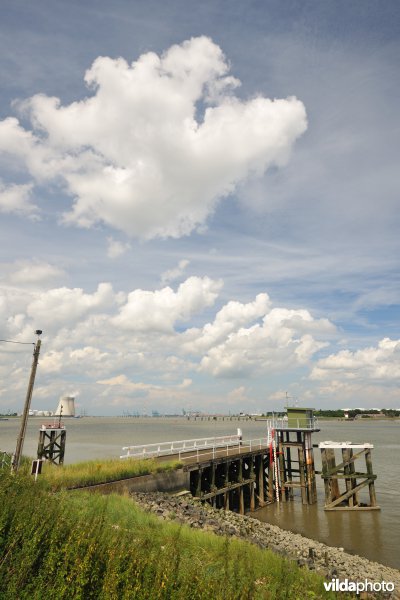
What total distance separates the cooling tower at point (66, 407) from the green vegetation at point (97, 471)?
363 inches

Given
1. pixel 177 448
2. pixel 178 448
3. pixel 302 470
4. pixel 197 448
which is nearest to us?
pixel 178 448

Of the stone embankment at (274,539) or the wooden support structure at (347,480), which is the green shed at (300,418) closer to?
the wooden support structure at (347,480)

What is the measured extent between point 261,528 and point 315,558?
561 centimetres

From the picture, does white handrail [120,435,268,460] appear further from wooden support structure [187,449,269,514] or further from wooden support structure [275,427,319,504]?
wooden support structure [275,427,319,504]

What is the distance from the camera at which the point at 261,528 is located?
20594 mm

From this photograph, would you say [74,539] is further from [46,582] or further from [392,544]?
[392,544]

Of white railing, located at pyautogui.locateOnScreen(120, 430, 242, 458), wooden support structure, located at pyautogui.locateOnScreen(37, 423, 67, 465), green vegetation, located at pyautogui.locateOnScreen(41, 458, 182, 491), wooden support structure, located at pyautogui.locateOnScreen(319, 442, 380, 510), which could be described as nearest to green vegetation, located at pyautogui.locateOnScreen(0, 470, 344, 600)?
green vegetation, located at pyautogui.locateOnScreen(41, 458, 182, 491)

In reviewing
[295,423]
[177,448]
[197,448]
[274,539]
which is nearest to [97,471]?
[274,539]

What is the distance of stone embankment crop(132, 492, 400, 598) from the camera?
46.6ft

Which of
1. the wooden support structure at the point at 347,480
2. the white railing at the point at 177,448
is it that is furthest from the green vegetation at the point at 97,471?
the wooden support structure at the point at 347,480

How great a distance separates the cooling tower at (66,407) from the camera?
29.3m

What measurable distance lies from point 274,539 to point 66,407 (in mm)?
17960

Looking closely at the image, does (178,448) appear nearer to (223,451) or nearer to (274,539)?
(223,451)

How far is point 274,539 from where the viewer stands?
1859cm
